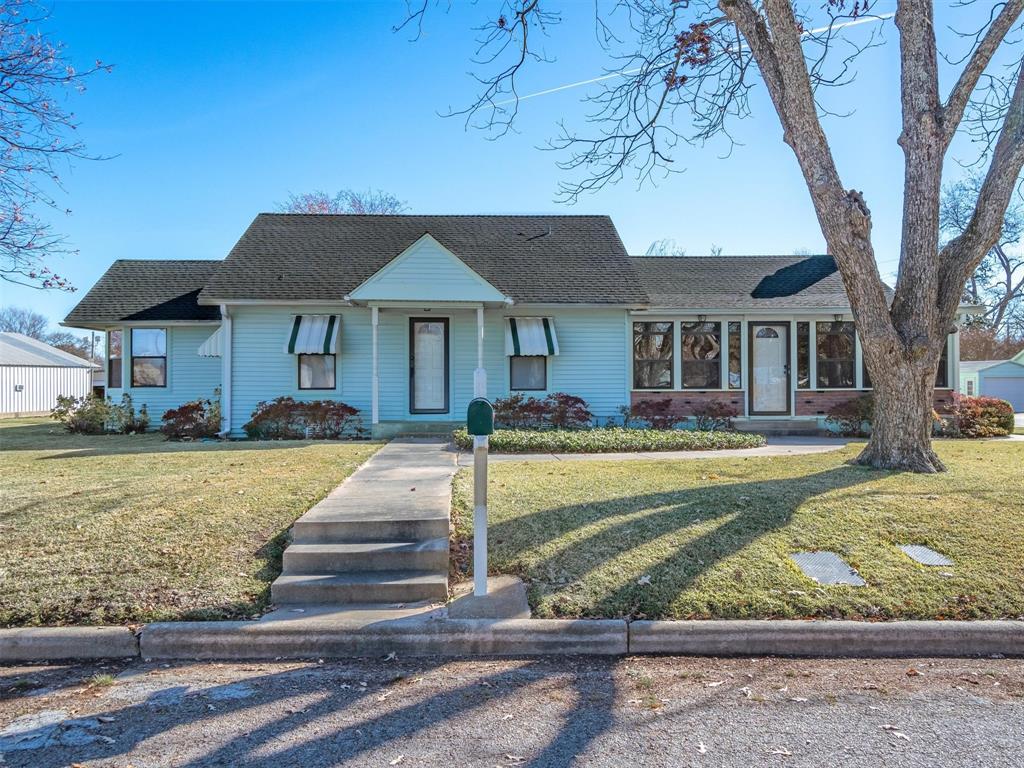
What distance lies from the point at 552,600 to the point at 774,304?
42.7 feet

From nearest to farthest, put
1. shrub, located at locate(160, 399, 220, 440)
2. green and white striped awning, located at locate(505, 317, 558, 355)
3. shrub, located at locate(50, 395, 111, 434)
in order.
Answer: shrub, located at locate(160, 399, 220, 440) < green and white striped awning, located at locate(505, 317, 558, 355) < shrub, located at locate(50, 395, 111, 434)

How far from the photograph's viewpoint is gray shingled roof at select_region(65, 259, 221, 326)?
15.5 meters

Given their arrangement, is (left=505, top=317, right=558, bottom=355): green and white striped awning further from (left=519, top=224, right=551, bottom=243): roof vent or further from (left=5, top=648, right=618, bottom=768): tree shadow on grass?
(left=5, top=648, right=618, bottom=768): tree shadow on grass

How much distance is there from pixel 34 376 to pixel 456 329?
1311 inches

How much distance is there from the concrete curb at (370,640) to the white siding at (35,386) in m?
34.9

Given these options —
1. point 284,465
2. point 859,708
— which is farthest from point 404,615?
point 284,465

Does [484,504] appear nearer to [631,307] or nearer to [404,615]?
[404,615]

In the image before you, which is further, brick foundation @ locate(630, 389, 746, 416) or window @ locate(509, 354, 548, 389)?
brick foundation @ locate(630, 389, 746, 416)

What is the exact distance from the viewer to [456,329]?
14.7 metres

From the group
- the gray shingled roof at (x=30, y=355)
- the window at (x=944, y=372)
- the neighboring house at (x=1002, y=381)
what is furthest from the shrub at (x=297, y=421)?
the neighboring house at (x=1002, y=381)

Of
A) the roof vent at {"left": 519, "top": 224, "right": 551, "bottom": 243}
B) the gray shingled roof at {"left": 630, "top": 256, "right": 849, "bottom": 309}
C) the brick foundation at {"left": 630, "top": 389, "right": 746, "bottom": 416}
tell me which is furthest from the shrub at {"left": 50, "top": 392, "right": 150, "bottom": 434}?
the gray shingled roof at {"left": 630, "top": 256, "right": 849, "bottom": 309}

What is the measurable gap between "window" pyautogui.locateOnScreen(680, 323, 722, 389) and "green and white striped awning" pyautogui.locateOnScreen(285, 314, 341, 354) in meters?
8.25

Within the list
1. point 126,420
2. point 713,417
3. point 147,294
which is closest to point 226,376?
point 126,420

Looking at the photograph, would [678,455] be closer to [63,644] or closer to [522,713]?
[522,713]
